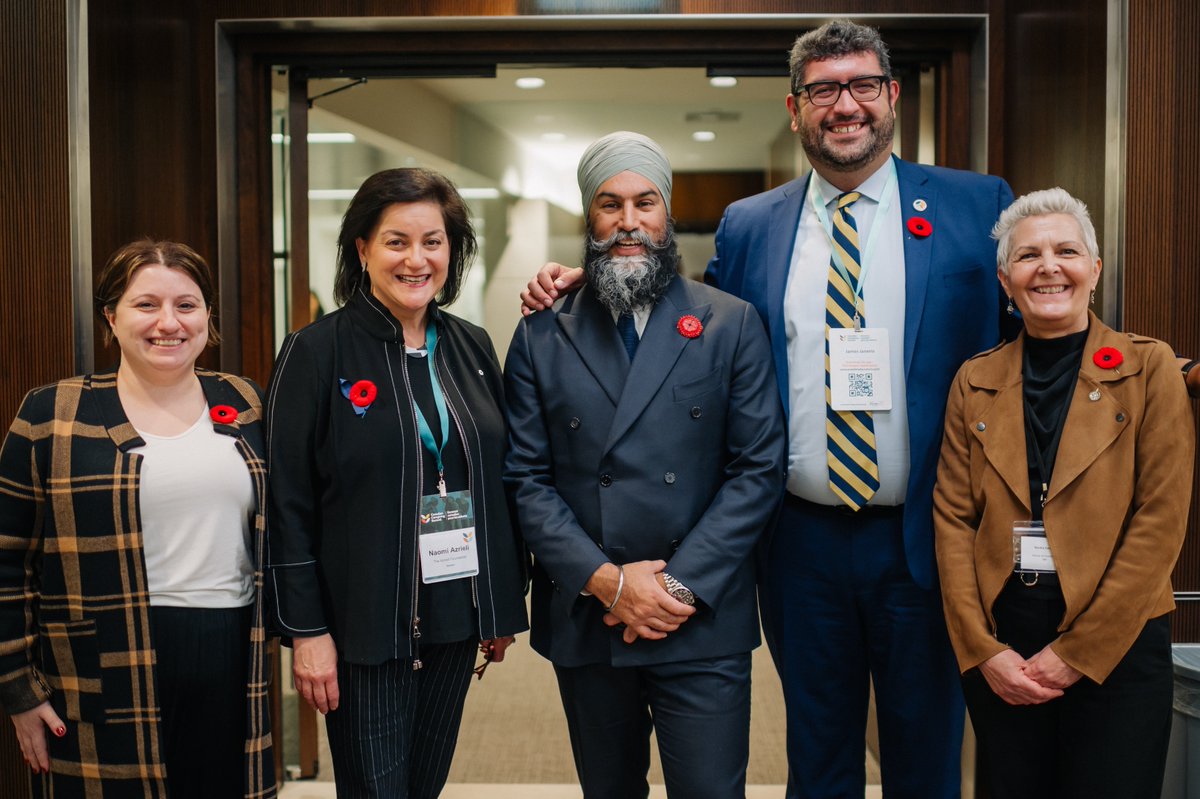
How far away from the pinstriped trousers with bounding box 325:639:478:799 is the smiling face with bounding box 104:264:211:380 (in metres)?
0.70

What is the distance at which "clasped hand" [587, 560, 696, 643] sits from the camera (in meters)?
1.83

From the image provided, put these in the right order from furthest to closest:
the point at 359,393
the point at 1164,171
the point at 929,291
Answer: the point at 1164,171, the point at 929,291, the point at 359,393

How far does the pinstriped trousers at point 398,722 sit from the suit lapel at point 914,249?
120 cm

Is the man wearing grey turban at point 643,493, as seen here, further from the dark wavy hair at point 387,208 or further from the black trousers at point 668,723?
the dark wavy hair at point 387,208

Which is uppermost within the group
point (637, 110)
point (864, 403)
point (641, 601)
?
point (637, 110)

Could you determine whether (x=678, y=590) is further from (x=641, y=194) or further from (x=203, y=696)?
(x=203, y=696)

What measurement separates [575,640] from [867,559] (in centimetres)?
68

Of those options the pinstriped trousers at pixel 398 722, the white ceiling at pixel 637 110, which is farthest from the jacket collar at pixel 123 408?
the white ceiling at pixel 637 110

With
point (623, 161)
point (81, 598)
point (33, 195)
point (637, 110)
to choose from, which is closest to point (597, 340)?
point (623, 161)

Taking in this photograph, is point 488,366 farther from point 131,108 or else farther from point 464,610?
point 131,108

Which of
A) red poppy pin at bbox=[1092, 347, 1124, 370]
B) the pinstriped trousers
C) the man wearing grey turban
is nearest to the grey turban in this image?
the man wearing grey turban

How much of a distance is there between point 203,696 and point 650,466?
992 mm

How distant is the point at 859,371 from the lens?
207 cm

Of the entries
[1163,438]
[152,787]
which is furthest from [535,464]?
[1163,438]
